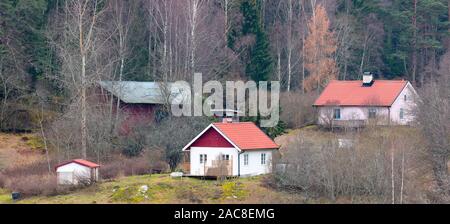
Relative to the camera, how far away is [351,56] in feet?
198

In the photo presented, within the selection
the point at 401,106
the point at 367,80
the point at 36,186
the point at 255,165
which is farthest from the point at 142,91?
the point at 36,186

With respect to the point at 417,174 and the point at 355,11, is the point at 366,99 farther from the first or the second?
the point at 417,174

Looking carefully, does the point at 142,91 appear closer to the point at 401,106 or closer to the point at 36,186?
the point at 401,106

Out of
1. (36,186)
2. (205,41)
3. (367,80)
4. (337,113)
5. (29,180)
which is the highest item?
(205,41)

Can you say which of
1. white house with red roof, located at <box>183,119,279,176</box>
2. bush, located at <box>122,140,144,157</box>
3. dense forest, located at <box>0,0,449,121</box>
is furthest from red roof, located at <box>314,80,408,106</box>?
white house with red roof, located at <box>183,119,279,176</box>

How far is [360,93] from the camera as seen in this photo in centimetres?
5244

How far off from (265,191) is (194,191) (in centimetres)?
277

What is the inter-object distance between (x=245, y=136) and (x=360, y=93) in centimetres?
1557

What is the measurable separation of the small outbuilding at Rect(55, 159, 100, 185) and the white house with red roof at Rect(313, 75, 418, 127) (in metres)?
17.9

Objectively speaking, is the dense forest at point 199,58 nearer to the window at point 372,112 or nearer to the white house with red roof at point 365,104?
the white house with red roof at point 365,104

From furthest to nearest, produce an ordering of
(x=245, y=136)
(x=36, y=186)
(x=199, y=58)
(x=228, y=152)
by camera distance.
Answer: (x=199, y=58) → (x=245, y=136) → (x=228, y=152) → (x=36, y=186)

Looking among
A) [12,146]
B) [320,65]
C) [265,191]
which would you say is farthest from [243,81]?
[265,191]

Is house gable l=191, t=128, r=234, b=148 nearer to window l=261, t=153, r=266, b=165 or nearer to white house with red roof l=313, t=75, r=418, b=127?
window l=261, t=153, r=266, b=165

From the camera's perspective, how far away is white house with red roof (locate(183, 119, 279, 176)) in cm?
3750
